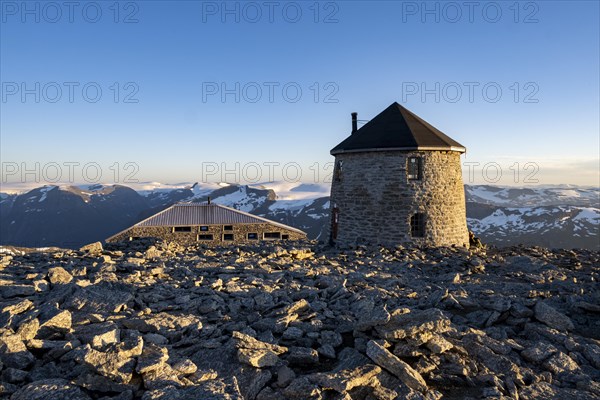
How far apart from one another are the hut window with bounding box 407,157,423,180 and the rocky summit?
10.3 m

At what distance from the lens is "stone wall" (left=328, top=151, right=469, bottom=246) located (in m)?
19.6

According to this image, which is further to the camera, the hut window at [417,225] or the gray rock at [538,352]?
the hut window at [417,225]

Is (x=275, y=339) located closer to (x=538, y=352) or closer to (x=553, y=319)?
(x=538, y=352)

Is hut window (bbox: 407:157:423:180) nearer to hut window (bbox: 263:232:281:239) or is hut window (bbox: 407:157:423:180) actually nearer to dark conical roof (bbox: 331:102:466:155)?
dark conical roof (bbox: 331:102:466:155)

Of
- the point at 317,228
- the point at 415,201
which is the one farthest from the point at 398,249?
the point at 317,228

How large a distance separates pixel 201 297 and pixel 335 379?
13.3ft

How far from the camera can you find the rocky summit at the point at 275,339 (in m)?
4.60

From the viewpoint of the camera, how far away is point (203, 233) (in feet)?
116

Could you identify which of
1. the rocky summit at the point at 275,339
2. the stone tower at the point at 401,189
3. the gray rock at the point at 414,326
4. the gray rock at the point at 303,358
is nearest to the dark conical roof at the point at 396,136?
the stone tower at the point at 401,189

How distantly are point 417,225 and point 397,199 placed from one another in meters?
1.86

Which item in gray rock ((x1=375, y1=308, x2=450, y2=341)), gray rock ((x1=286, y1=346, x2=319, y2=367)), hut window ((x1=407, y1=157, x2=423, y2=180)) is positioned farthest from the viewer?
hut window ((x1=407, y1=157, x2=423, y2=180))

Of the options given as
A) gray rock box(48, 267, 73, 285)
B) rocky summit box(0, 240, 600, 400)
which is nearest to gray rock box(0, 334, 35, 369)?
rocky summit box(0, 240, 600, 400)

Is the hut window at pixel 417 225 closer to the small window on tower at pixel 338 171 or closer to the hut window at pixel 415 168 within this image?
the hut window at pixel 415 168

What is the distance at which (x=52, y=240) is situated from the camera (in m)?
146
